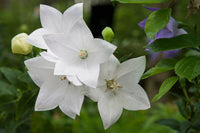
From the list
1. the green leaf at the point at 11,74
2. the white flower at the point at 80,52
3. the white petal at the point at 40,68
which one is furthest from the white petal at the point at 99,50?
the green leaf at the point at 11,74

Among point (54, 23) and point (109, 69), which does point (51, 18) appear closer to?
point (54, 23)

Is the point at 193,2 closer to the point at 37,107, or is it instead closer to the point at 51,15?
the point at 51,15

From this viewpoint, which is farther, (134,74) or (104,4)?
(104,4)

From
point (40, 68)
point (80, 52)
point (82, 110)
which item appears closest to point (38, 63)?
point (40, 68)

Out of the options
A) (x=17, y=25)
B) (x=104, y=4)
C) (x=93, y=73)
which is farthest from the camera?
(x=17, y=25)

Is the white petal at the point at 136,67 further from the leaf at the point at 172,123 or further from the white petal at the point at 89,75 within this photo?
the leaf at the point at 172,123

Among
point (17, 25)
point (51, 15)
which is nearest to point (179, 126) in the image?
point (51, 15)
